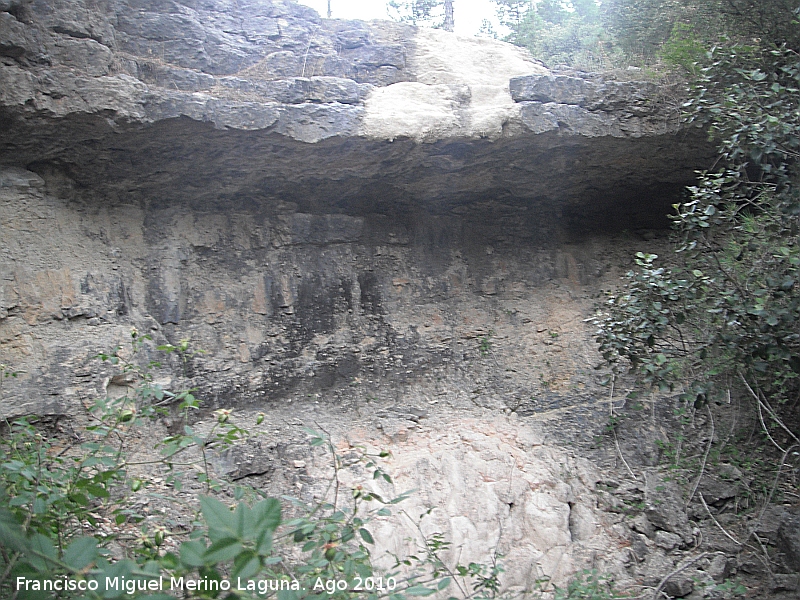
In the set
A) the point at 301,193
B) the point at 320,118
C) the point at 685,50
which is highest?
the point at 685,50

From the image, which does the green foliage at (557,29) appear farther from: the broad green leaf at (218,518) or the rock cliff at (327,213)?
the broad green leaf at (218,518)

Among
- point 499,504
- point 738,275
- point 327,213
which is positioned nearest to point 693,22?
point 738,275

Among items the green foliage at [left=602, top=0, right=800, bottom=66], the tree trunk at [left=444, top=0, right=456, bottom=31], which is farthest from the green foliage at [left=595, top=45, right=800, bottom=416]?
the tree trunk at [left=444, top=0, right=456, bottom=31]

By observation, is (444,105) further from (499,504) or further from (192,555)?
(192,555)

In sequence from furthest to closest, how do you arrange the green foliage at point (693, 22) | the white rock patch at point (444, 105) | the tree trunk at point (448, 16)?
the tree trunk at point (448, 16), the white rock patch at point (444, 105), the green foliage at point (693, 22)

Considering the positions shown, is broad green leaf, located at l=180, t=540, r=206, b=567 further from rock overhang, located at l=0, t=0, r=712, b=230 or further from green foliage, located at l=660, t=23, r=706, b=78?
green foliage, located at l=660, t=23, r=706, b=78

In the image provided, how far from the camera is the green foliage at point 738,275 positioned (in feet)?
13.0

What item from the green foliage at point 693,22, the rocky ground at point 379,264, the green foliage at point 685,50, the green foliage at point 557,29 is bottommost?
the rocky ground at point 379,264

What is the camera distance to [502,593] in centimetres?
412

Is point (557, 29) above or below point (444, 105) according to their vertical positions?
above

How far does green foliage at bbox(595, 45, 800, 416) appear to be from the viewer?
13.0ft

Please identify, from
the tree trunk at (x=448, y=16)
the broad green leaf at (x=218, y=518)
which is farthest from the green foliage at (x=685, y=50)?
the tree trunk at (x=448, y=16)

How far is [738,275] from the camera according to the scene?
4.53 metres

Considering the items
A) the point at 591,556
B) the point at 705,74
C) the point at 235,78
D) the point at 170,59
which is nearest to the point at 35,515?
the point at 591,556
